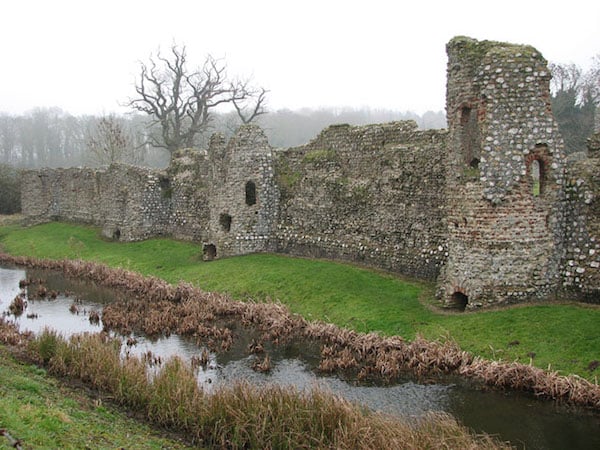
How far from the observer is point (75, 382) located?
11859 mm

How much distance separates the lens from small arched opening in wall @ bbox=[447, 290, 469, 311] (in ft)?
50.2

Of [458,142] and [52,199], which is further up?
[458,142]

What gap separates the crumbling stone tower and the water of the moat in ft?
12.2

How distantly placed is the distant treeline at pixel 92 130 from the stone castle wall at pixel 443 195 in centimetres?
4167

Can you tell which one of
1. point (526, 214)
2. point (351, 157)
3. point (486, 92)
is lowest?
point (526, 214)

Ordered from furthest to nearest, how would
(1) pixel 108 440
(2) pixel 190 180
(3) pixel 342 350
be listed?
1. (2) pixel 190 180
2. (3) pixel 342 350
3. (1) pixel 108 440

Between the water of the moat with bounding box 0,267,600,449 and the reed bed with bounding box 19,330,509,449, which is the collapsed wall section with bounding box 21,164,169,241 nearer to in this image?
the water of the moat with bounding box 0,267,600,449

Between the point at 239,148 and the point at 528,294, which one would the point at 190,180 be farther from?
the point at 528,294

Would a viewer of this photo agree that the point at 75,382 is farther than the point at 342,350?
No

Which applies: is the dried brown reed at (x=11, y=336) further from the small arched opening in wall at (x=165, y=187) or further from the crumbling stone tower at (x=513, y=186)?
the small arched opening in wall at (x=165, y=187)

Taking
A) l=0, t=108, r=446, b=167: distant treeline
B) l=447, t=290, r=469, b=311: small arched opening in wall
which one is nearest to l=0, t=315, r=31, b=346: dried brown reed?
l=447, t=290, r=469, b=311: small arched opening in wall

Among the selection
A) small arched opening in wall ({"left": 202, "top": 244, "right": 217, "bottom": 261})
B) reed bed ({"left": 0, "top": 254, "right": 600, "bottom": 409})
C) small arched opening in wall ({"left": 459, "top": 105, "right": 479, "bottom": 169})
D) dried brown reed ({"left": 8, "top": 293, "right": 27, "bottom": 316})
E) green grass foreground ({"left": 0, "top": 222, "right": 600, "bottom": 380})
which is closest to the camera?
reed bed ({"left": 0, "top": 254, "right": 600, "bottom": 409})

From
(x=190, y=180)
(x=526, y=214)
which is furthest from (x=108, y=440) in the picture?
(x=190, y=180)

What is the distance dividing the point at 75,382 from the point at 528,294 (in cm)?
1073
